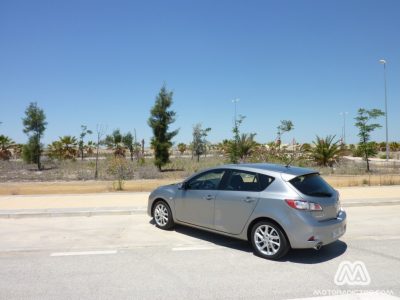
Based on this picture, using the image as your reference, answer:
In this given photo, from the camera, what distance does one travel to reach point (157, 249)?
6527 mm

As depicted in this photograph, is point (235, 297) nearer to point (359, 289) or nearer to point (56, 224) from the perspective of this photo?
point (359, 289)

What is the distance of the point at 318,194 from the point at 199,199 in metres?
2.21

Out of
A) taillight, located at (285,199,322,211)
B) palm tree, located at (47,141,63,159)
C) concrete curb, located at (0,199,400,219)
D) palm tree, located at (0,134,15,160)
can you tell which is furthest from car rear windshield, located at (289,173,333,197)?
palm tree, located at (0,134,15,160)

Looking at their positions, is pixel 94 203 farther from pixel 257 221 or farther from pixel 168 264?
pixel 257 221

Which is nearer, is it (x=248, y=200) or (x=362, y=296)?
(x=362, y=296)

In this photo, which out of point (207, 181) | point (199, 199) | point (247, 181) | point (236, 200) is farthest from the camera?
point (207, 181)

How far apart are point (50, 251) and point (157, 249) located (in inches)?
74.3

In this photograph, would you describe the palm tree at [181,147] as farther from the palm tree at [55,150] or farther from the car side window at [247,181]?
the car side window at [247,181]

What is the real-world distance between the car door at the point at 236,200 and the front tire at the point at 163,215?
143 cm

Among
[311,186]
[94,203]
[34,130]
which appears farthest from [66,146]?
[311,186]

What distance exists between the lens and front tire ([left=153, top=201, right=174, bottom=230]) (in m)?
7.73

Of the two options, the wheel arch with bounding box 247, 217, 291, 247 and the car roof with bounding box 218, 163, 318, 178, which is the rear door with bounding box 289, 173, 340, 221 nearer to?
the car roof with bounding box 218, 163, 318, 178

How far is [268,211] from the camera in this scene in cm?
588

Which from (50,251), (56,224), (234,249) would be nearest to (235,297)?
(234,249)
